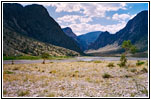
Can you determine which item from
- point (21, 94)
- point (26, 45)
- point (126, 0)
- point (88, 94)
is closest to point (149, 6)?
point (126, 0)

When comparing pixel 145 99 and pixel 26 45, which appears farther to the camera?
pixel 26 45

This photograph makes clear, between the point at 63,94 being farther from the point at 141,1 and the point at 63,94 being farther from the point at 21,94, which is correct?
the point at 141,1

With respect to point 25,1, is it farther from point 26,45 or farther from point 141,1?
point 26,45

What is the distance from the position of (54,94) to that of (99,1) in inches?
296

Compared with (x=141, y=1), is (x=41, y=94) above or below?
below

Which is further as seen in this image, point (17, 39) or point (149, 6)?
point (17, 39)

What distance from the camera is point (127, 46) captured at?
4247 cm

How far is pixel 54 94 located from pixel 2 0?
761 centimetres

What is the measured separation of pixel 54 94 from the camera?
1302cm

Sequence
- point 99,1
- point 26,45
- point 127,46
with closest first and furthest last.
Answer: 1. point 99,1
2. point 127,46
3. point 26,45

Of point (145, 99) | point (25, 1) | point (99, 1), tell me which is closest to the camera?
point (145, 99)

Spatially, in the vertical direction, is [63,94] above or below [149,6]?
below

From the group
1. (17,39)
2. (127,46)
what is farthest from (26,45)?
(127,46)

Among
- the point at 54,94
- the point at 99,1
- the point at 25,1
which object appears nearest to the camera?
the point at 99,1
